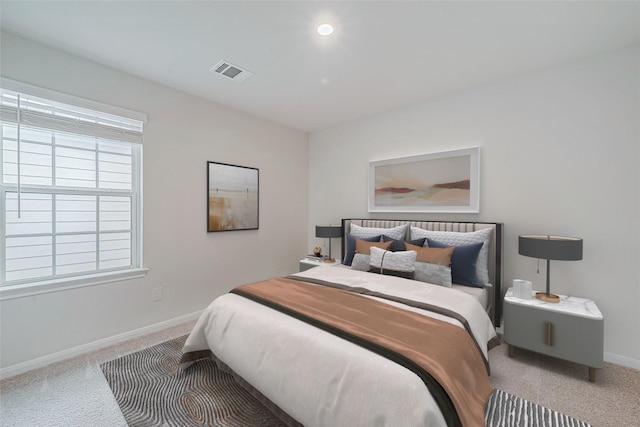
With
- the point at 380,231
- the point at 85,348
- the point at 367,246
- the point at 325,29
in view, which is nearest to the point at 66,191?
the point at 85,348

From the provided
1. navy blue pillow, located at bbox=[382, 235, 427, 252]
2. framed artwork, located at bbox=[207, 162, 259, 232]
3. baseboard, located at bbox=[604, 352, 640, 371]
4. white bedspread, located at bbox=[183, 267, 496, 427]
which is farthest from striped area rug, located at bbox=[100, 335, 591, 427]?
framed artwork, located at bbox=[207, 162, 259, 232]

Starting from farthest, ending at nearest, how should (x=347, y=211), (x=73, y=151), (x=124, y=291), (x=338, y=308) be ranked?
1. (x=347, y=211)
2. (x=124, y=291)
3. (x=73, y=151)
4. (x=338, y=308)

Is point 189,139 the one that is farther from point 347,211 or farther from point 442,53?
point 442,53

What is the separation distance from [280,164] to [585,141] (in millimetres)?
3452

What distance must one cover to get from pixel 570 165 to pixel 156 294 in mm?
4257

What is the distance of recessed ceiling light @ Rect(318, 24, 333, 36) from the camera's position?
1.97m

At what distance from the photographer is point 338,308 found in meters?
1.82

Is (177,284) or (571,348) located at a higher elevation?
(177,284)

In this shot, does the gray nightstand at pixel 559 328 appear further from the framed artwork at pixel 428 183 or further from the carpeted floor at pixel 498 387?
the framed artwork at pixel 428 183

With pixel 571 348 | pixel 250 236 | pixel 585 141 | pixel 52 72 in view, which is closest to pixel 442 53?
pixel 585 141

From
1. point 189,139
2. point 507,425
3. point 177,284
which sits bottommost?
point 507,425

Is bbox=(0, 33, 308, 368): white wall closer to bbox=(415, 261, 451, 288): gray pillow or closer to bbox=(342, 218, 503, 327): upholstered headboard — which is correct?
bbox=(415, 261, 451, 288): gray pillow

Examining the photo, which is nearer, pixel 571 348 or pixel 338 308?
pixel 338 308

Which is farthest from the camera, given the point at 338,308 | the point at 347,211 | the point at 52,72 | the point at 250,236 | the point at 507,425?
the point at 347,211
